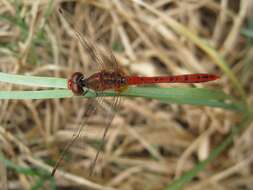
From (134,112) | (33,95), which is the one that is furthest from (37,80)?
(134,112)

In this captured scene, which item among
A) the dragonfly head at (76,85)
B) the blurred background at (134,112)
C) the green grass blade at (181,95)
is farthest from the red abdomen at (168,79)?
the blurred background at (134,112)

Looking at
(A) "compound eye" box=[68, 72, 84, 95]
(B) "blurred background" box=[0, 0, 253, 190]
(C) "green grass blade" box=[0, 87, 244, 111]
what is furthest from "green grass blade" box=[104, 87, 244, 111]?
(B) "blurred background" box=[0, 0, 253, 190]

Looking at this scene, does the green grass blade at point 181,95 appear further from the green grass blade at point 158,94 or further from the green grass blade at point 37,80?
the green grass blade at point 37,80

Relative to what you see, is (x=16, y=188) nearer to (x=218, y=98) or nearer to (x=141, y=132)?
(x=141, y=132)

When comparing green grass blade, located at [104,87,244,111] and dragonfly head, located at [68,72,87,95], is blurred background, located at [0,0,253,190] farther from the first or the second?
dragonfly head, located at [68,72,87,95]

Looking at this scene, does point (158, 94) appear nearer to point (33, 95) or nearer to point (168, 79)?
point (168, 79)

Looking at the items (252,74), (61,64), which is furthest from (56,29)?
(252,74)
